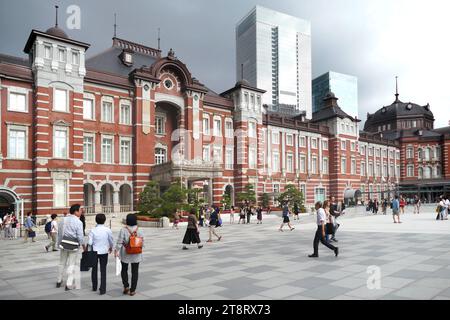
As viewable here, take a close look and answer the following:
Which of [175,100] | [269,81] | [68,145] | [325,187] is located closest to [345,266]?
[68,145]

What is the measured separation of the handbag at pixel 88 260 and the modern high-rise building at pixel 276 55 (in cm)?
12489

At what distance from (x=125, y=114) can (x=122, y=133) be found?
185 centimetres

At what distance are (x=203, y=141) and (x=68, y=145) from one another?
1392 centimetres

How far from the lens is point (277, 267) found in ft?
30.6

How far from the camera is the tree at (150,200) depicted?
89.1 ft

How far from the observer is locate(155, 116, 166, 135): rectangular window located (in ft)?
119

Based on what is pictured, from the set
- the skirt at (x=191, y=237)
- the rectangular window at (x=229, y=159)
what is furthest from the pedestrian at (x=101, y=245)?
the rectangular window at (x=229, y=159)

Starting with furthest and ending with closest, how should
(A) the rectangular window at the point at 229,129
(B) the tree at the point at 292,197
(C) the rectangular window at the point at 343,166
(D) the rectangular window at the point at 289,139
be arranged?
(C) the rectangular window at the point at 343,166 → (D) the rectangular window at the point at 289,139 → (A) the rectangular window at the point at 229,129 → (B) the tree at the point at 292,197

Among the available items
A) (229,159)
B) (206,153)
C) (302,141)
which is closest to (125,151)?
(206,153)

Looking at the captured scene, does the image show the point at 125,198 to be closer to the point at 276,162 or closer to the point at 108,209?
the point at 108,209

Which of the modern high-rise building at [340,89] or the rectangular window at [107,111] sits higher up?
the modern high-rise building at [340,89]

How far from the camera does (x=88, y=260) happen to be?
700 cm

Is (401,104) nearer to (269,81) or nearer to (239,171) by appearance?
(239,171)

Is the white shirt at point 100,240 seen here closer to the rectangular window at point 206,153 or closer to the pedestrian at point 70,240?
the pedestrian at point 70,240
